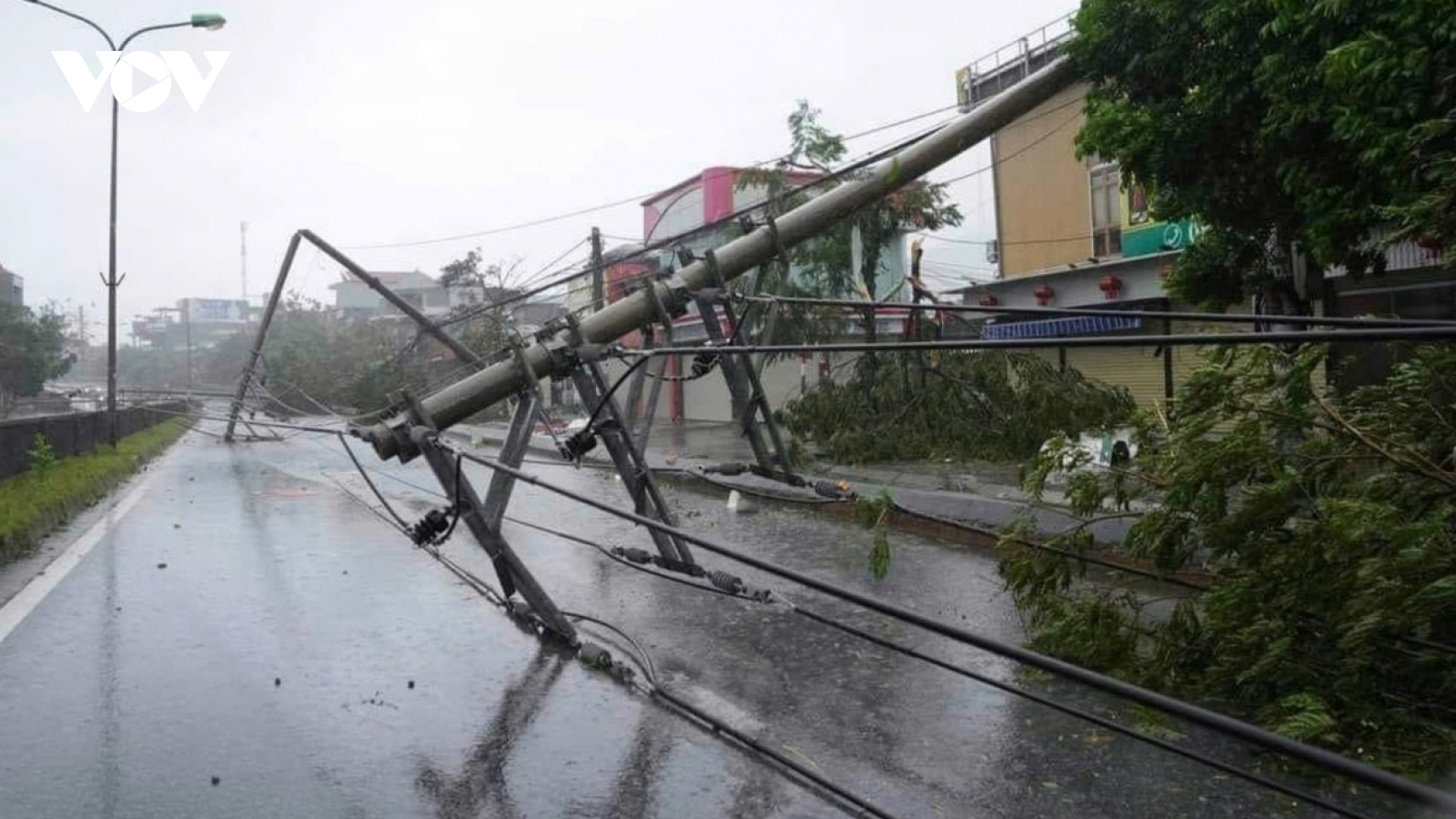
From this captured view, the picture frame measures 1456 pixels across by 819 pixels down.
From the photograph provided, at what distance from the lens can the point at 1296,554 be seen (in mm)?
5840

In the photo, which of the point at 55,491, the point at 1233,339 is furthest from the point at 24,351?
the point at 1233,339

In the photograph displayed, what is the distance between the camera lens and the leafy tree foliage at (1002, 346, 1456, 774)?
17.2ft

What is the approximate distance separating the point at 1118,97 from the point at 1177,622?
5.63 meters

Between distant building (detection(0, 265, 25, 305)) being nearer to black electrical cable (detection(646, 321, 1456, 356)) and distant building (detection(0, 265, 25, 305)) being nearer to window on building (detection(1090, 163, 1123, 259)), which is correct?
window on building (detection(1090, 163, 1123, 259))

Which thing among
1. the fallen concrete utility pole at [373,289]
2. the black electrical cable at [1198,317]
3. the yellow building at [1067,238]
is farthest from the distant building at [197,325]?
the black electrical cable at [1198,317]

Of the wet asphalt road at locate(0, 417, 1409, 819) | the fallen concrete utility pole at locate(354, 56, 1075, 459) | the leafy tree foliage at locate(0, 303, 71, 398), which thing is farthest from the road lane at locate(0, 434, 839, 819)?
the leafy tree foliage at locate(0, 303, 71, 398)

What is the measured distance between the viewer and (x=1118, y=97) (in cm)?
1058

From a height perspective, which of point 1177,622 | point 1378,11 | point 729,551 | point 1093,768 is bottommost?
point 1093,768

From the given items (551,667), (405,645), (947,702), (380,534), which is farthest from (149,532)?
(947,702)

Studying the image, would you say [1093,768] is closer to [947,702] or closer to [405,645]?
[947,702]

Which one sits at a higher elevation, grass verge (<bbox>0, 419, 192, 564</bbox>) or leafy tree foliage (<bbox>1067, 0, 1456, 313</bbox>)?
leafy tree foliage (<bbox>1067, 0, 1456, 313</bbox>)

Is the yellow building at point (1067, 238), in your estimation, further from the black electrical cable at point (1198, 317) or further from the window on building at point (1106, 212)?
the black electrical cable at point (1198, 317)

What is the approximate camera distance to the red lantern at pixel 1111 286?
67.3 ft

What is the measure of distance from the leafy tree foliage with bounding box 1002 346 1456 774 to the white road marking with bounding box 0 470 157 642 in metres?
6.86
